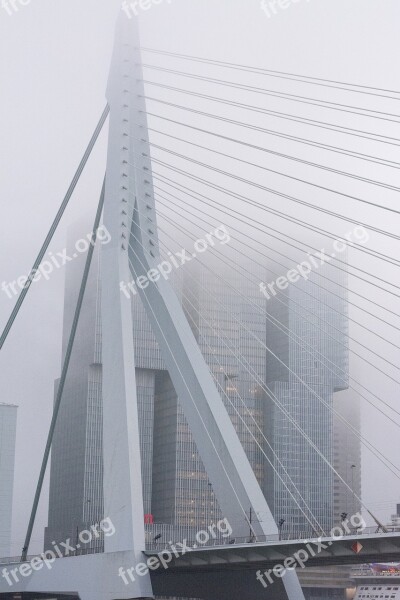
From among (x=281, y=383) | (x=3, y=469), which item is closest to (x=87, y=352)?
(x=3, y=469)

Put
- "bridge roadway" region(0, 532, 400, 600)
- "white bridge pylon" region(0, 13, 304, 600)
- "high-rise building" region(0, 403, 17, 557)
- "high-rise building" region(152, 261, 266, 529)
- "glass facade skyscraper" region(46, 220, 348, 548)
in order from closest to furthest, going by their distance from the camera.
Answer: "bridge roadway" region(0, 532, 400, 600)
"white bridge pylon" region(0, 13, 304, 600)
"high-rise building" region(0, 403, 17, 557)
"high-rise building" region(152, 261, 266, 529)
"glass facade skyscraper" region(46, 220, 348, 548)

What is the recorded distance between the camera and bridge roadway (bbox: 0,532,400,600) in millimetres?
27562

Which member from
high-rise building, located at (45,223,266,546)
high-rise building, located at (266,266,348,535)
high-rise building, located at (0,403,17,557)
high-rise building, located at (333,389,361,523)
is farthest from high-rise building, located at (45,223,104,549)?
high-rise building, located at (333,389,361,523)

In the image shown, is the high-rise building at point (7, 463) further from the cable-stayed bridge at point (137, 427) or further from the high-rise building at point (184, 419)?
the cable-stayed bridge at point (137, 427)

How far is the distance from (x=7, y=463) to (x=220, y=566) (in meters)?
85.7

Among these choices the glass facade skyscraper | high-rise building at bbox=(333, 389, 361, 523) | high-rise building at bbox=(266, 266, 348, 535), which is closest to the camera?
the glass facade skyscraper

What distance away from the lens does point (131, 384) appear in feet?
105

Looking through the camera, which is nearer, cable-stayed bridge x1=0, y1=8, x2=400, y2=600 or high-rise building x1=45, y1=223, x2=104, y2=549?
Answer: cable-stayed bridge x1=0, y1=8, x2=400, y2=600

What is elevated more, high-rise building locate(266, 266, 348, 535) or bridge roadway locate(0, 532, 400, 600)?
high-rise building locate(266, 266, 348, 535)

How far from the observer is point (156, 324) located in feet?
114

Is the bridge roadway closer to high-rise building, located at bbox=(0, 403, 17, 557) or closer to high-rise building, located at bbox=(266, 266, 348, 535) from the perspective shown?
high-rise building, located at bbox=(0, 403, 17, 557)

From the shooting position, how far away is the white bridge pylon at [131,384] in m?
30.2

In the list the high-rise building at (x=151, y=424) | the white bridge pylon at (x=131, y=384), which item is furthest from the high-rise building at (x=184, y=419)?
the white bridge pylon at (x=131, y=384)

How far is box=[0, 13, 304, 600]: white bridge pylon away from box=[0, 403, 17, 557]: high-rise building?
255ft
